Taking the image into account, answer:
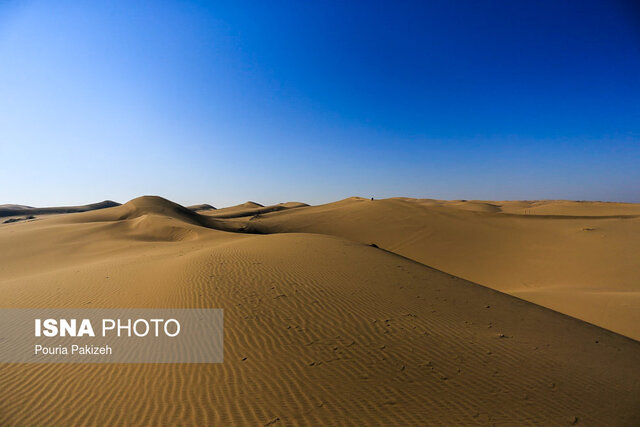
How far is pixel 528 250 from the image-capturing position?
679 inches

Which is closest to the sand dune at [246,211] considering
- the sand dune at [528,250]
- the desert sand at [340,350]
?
the sand dune at [528,250]

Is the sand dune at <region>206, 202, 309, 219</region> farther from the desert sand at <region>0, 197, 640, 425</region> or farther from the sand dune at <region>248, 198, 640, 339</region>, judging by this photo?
the desert sand at <region>0, 197, 640, 425</region>

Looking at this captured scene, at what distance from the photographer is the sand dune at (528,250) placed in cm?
933

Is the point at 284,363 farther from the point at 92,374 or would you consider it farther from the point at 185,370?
the point at 92,374

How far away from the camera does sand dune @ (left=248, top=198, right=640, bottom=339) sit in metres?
9.33

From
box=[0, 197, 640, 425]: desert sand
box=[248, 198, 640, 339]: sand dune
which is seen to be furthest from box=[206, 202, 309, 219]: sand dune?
box=[0, 197, 640, 425]: desert sand

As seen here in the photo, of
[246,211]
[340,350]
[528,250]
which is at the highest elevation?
[246,211]

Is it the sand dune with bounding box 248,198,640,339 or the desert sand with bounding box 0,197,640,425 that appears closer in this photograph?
the desert sand with bounding box 0,197,640,425

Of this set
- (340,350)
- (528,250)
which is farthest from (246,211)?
(340,350)

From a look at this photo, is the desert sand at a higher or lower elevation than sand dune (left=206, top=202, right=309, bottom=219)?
lower

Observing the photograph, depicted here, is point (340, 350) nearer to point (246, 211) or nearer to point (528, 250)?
point (528, 250)

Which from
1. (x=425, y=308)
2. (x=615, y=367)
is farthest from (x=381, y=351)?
(x=615, y=367)

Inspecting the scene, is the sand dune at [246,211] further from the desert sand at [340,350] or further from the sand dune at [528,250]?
the desert sand at [340,350]

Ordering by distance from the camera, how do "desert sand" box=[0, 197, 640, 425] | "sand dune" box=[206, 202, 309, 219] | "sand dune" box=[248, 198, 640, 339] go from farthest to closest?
"sand dune" box=[206, 202, 309, 219] → "sand dune" box=[248, 198, 640, 339] → "desert sand" box=[0, 197, 640, 425]
